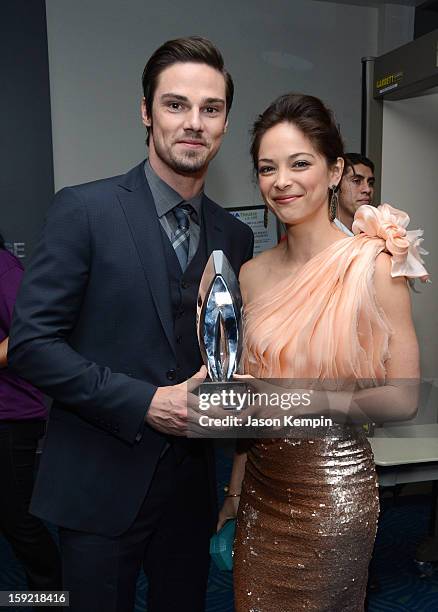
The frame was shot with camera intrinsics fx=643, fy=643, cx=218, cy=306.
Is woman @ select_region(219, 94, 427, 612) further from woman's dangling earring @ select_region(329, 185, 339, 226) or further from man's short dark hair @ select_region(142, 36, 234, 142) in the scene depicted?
man's short dark hair @ select_region(142, 36, 234, 142)

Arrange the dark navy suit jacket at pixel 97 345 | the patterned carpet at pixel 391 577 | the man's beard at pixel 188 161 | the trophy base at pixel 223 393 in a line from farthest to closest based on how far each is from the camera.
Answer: the patterned carpet at pixel 391 577 < the man's beard at pixel 188 161 < the dark navy suit jacket at pixel 97 345 < the trophy base at pixel 223 393

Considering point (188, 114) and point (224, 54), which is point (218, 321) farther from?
point (224, 54)

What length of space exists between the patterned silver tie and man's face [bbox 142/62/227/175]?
10 cm

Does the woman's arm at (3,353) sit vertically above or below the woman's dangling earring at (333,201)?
below

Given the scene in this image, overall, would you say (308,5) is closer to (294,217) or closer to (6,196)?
(6,196)

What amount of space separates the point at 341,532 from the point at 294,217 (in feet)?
2.32

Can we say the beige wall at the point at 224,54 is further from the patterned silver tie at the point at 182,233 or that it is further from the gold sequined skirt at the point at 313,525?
the gold sequined skirt at the point at 313,525

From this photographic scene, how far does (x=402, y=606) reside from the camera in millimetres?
2564

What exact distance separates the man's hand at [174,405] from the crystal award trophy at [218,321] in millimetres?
46

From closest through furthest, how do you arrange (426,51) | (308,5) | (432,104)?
(426,51) → (432,104) → (308,5)

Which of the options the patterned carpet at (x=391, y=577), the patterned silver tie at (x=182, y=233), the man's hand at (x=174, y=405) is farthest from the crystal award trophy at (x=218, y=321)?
the patterned carpet at (x=391, y=577)

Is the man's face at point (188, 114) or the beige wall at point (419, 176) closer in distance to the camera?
the man's face at point (188, 114)

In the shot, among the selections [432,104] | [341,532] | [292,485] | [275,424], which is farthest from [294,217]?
[432,104]

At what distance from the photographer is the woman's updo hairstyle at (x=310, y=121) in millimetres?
1444
